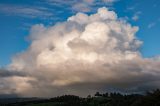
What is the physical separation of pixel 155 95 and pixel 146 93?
12.7 metres

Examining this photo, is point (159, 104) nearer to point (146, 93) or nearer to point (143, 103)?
point (143, 103)

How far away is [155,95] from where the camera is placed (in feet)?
398

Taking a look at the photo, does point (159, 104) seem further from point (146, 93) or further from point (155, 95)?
point (146, 93)

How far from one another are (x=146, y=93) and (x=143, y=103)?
1195 cm

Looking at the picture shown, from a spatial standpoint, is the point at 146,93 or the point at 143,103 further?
the point at 146,93

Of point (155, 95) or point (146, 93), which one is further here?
point (146, 93)

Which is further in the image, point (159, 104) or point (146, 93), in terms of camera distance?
point (146, 93)

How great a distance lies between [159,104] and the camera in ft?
390

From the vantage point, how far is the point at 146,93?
13412 cm

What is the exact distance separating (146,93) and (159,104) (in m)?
15.4

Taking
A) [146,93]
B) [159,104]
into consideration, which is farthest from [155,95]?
[146,93]

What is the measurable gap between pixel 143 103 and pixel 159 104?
628 centimetres
